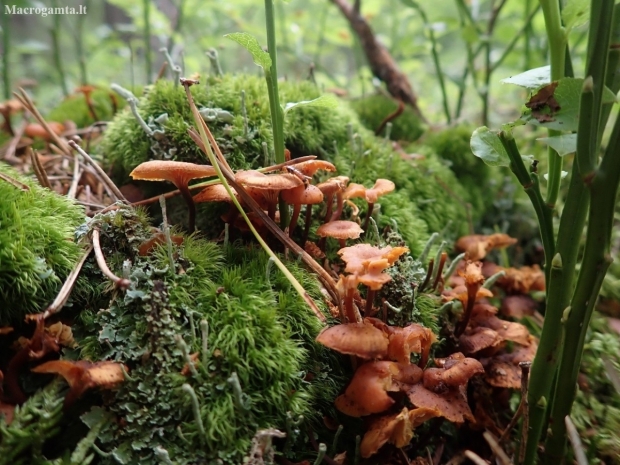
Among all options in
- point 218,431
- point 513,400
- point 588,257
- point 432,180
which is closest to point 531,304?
point 513,400

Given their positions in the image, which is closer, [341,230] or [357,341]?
[357,341]

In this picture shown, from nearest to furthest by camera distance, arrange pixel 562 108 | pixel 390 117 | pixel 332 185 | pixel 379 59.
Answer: pixel 562 108
pixel 332 185
pixel 390 117
pixel 379 59

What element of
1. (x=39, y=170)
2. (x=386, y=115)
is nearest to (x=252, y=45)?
(x=39, y=170)

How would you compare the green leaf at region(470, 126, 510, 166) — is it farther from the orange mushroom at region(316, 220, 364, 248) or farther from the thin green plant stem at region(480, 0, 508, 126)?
the thin green plant stem at region(480, 0, 508, 126)

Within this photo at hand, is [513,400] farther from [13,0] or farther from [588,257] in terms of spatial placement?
[13,0]

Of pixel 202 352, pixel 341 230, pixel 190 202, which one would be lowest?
pixel 202 352

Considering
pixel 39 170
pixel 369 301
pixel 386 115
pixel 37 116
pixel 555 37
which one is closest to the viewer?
pixel 555 37

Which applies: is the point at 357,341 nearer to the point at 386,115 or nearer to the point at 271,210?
the point at 271,210

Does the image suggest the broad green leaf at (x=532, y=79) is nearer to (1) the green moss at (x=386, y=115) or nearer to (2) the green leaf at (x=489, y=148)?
(2) the green leaf at (x=489, y=148)
